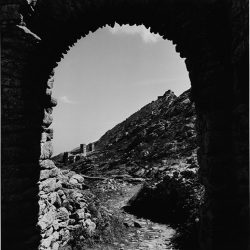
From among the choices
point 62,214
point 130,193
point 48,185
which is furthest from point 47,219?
point 130,193

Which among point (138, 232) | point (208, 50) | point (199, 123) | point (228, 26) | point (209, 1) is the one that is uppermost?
point (209, 1)

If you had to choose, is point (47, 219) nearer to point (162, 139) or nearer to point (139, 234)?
point (139, 234)

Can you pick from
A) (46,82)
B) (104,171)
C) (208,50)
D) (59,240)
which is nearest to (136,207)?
(59,240)

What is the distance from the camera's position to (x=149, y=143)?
21.6 meters

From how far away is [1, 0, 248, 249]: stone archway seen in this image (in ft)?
15.6

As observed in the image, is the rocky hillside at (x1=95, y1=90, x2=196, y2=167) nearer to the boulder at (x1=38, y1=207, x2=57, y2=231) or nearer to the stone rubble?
the stone rubble

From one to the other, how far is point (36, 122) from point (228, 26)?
4.00 meters

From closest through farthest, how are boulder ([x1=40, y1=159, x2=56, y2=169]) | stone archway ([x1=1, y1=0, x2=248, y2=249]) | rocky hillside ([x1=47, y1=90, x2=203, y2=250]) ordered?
stone archway ([x1=1, y1=0, x2=248, y2=249])
boulder ([x1=40, y1=159, x2=56, y2=169])
rocky hillside ([x1=47, y1=90, x2=203, y2=250])

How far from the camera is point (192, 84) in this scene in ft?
17.8

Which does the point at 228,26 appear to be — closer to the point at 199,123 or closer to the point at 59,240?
the point at 199,123

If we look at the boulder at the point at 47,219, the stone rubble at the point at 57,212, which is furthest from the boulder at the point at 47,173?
the boulder at the point at 47,219

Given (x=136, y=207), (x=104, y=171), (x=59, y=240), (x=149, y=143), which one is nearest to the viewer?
(x=59, y=240)

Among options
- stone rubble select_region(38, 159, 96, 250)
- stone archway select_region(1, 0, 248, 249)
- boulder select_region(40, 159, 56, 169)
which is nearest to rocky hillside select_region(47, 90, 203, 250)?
stone rubble select_region(38, 159, 96, 250)

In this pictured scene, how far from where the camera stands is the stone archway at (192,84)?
187 inches
